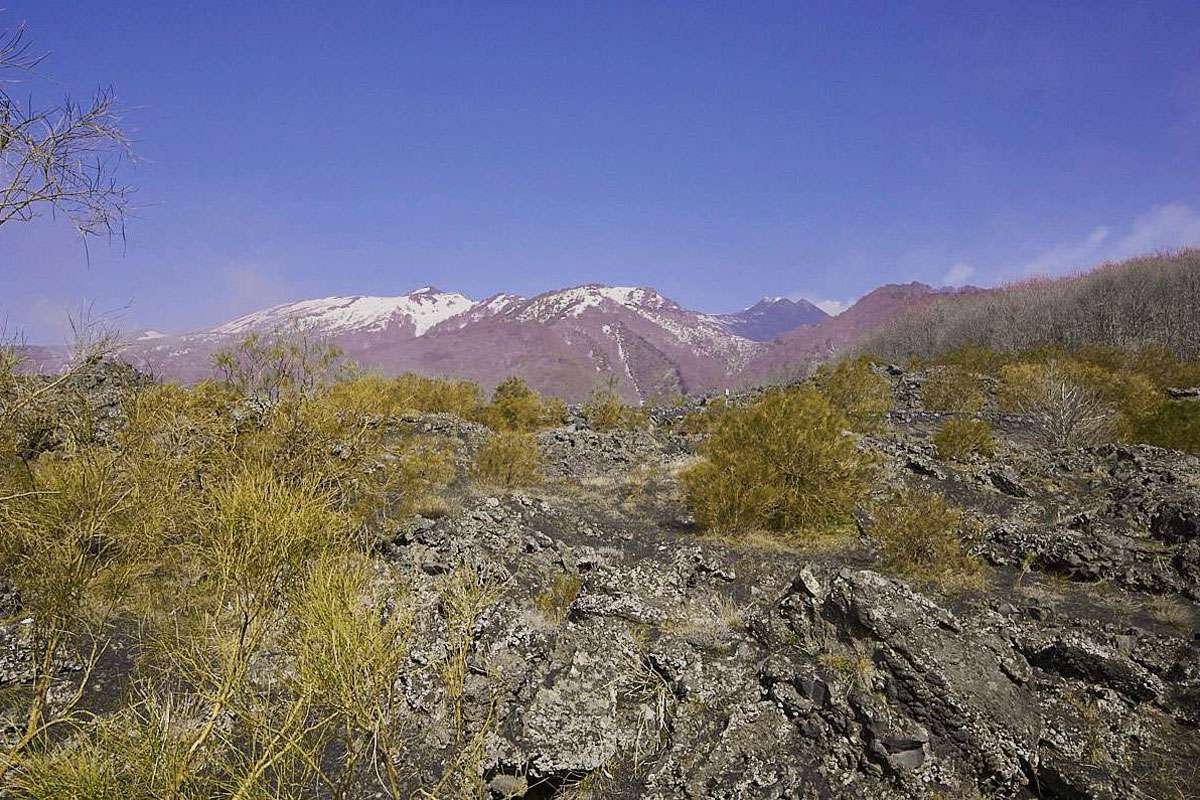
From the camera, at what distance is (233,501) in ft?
11.5

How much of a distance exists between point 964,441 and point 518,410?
1337 cm

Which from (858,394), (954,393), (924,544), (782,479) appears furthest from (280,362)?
(954,393)

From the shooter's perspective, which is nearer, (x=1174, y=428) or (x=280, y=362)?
(x=280, y=362)

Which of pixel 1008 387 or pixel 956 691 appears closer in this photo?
pixel 956 691

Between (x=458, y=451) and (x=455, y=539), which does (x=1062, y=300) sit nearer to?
(x=458, y=451)

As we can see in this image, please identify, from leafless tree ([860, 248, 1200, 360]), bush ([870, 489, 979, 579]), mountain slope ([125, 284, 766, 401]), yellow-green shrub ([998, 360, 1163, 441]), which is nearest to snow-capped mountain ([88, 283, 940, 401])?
mountain slope ([125, 284, 766, 401])

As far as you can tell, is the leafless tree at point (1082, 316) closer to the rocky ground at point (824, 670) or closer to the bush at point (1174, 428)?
the bush at point (1174, 428)

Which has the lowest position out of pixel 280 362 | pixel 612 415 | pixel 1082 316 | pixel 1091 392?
pixel 612 415

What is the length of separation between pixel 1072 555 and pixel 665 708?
5976 millimetres

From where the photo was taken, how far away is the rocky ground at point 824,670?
4.11 meters

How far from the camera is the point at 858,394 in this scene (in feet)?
64.6

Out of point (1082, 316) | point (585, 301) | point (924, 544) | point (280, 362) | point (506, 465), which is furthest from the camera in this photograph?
point (585, 301)

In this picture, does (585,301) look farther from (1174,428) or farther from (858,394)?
(1174,428)

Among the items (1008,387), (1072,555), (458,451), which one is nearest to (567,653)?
(1072,555)
